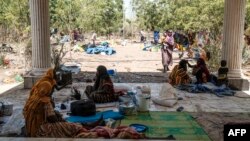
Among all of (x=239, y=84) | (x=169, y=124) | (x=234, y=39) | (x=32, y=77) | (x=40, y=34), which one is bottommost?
(x=169, y=124)

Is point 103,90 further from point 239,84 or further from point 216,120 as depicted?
point 239,84

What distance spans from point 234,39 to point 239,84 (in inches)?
52.7

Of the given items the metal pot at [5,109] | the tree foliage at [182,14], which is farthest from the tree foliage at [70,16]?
the metal pot at [5,109]

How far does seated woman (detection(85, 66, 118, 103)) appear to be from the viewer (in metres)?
8.53

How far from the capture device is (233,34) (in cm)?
1077

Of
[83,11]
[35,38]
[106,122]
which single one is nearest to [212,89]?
[106,122]

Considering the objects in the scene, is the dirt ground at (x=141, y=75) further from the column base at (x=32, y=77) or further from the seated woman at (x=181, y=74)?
the column base at (x=32, y=77)

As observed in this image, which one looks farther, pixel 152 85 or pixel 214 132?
pixel 152 85

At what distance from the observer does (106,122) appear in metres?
6.72

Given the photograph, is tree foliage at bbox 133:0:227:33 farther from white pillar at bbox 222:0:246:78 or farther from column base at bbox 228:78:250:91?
column base at bbox 228:78:250:91

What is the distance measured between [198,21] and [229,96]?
12.2 meters

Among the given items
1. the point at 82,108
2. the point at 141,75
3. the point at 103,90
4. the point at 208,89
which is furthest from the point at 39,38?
the point at 208,89

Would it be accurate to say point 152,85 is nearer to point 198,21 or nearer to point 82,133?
point 82,133

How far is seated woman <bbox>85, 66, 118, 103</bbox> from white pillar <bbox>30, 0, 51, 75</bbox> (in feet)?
8.65
